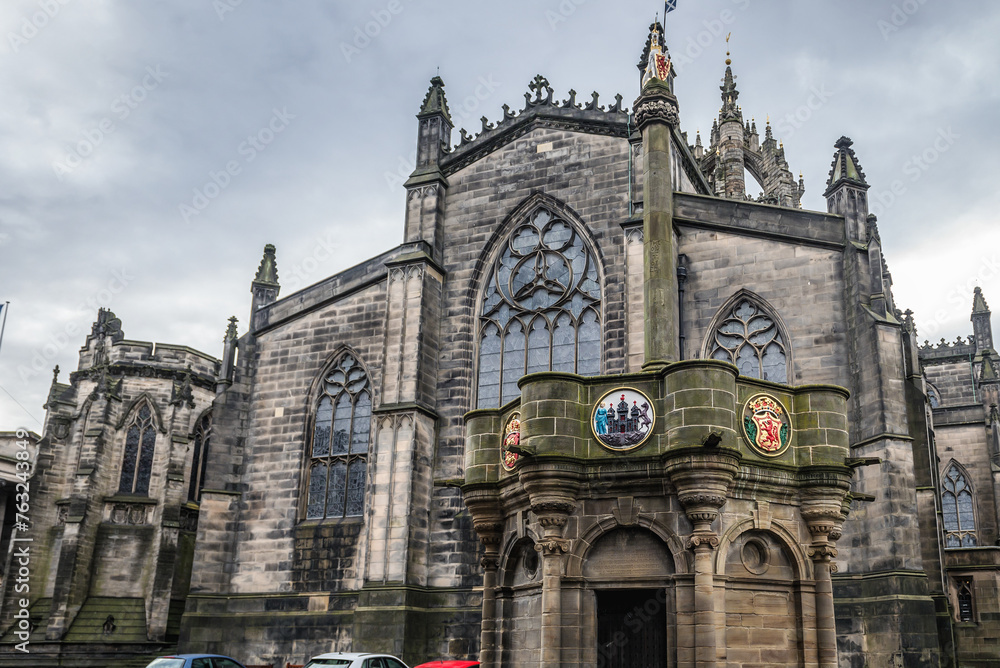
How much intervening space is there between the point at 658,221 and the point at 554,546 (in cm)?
900

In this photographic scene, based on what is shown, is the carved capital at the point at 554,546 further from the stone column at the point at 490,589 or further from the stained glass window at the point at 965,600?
the stained glass window at the point at 965,600

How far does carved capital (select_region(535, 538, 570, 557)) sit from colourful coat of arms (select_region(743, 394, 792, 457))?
2.58 meters

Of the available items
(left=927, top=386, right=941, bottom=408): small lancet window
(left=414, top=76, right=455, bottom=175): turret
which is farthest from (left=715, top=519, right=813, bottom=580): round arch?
(left=927, top=386, right=941, bottom=408): small lancet window

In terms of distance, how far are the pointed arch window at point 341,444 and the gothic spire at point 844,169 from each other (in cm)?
1301

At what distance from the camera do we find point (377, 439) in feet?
73.6

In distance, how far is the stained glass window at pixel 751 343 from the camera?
2042 cm

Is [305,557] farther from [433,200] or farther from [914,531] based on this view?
[914,531]

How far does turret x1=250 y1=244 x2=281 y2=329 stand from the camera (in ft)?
88.2

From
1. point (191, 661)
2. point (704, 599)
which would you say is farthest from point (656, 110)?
point (191, 661)

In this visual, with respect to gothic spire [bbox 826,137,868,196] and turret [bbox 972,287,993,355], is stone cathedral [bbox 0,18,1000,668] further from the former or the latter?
turret [bbox 972,287,993,355]

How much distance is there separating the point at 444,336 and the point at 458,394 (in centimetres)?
176

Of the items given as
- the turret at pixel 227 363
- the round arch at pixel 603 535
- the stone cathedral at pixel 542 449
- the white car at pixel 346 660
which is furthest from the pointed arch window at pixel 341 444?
the round arch at pixel 603 535

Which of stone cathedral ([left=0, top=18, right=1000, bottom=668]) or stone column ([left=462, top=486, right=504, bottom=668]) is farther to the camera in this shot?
stone column ([left=462, top=486, right=504, bottom=668])

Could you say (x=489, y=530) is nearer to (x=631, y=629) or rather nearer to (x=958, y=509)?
(x=631, y=629)
